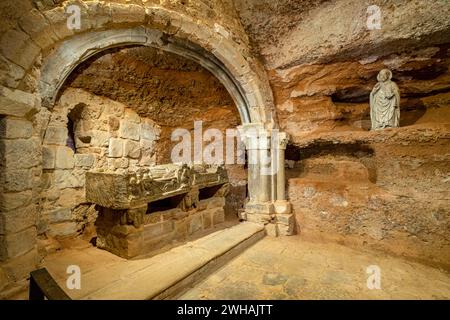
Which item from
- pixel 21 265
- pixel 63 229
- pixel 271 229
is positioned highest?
pixel 21 265

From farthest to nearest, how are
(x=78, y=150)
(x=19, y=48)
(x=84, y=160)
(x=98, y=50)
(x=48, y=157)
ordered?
(x=78, y=150) → (x=84, y=160) → (x=48, y=157) → (x=98, y=50) → (x=19, y=48)

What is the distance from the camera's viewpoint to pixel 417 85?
4.01 meters

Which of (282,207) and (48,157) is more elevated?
(48,157)

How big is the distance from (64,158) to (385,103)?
194 inches

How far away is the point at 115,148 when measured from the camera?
4.43 meters

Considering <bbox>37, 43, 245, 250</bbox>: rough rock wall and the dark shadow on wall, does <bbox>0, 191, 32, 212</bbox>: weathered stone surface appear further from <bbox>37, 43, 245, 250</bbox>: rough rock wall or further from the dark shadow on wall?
the dark shadow on wall

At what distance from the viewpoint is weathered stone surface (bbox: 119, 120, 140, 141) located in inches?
180

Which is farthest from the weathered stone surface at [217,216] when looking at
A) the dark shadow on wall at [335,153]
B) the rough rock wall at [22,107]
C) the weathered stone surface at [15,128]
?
the weathered stone surface at [15,128]

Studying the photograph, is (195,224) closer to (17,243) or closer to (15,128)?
(17,243)

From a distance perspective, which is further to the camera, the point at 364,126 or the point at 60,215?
the point at 364,126

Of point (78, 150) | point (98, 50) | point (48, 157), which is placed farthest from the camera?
point (78, 150)

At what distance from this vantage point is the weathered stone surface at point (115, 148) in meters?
4.36

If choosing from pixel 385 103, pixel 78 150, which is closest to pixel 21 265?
pixel 78 150

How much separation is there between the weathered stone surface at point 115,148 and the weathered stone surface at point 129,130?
0.15 m
